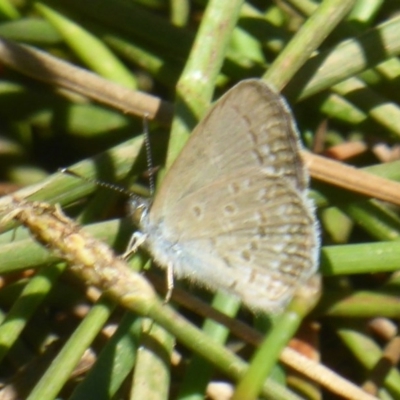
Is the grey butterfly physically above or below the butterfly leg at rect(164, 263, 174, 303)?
above

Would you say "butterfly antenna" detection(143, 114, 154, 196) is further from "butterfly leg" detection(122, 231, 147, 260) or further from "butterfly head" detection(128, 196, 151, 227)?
"butterfly leg" detection(122, 231, 147, 260)

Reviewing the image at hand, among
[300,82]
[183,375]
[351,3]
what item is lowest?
[183,375]

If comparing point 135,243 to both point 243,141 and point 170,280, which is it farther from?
point 243,141

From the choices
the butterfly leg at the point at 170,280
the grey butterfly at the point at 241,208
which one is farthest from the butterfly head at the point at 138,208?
the butterfly leg at the point at 170,280

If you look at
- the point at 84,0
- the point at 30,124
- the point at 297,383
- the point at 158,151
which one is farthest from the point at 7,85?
the point at 297,383

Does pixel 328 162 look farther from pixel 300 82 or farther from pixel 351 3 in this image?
pixel 351 3

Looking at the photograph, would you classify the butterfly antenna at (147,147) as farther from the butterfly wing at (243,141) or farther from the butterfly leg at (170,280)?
the butterfly leg at (170,280)

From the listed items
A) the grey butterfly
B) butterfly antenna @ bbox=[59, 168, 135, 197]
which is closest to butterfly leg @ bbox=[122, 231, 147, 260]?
the grey butterfly

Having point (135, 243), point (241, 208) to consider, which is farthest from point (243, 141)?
point (135, 243)
